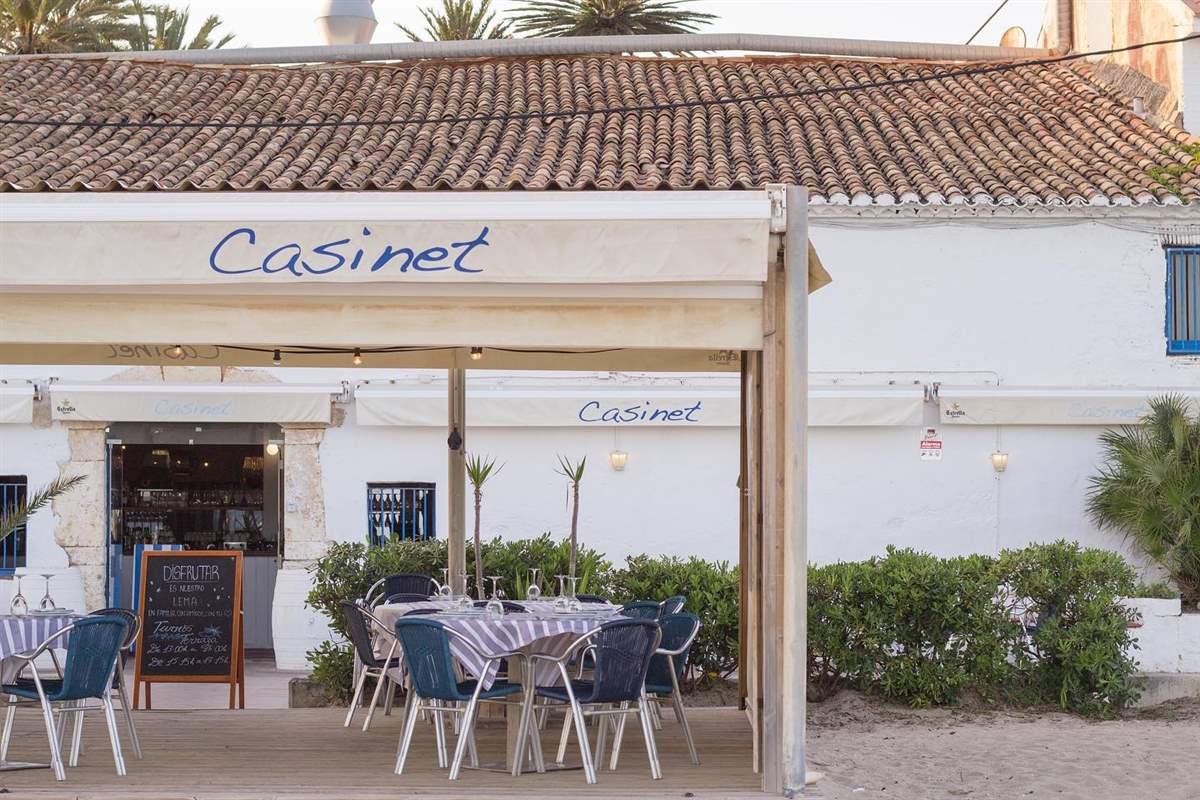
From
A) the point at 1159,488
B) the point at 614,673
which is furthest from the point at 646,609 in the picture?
the point at 1159,488

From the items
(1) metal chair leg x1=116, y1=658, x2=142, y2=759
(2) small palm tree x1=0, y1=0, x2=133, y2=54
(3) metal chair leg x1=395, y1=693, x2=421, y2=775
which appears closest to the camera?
(3) metal chair leg x1=395, y1=693, x2=421, y2=775

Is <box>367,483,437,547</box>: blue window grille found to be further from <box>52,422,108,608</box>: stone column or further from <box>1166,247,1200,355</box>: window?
<box>1166,247,1200,355</box>: window

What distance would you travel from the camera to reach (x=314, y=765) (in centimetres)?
796

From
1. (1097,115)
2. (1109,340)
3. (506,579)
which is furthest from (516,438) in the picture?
(1097,115)

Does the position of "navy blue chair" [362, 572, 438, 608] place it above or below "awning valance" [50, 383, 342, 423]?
below

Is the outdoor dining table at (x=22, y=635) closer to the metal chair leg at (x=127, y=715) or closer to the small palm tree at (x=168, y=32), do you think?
the metal chair leg at (x=127, y=715)

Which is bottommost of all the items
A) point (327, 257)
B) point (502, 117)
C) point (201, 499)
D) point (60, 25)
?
point (201, 499)

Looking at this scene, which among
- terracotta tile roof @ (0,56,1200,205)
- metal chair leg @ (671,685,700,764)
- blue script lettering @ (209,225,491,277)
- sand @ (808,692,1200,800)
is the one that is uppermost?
terracotta tile roof @ (0,56,1200,205)

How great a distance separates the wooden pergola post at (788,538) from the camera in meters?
7.05

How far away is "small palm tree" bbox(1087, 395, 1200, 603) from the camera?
1282 centimetres

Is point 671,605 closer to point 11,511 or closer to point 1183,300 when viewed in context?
point 1183,300

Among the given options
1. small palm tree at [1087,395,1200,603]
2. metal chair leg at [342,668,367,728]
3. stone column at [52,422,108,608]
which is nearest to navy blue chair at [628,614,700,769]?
metal chair leg at [342,668,367,728]

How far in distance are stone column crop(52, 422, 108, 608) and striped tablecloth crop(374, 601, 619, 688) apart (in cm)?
823

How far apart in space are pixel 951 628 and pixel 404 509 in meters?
6.86
